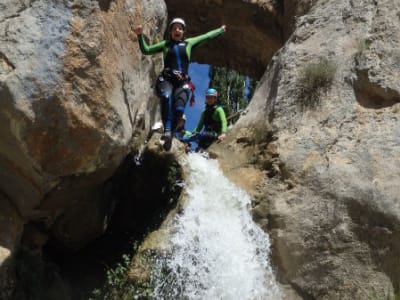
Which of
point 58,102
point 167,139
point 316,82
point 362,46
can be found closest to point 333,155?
point 316,82

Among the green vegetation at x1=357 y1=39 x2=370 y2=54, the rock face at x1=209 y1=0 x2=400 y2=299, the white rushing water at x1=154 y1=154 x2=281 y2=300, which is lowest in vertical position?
the white rushing water at x1=154 y1=154 x2=281 y2=300

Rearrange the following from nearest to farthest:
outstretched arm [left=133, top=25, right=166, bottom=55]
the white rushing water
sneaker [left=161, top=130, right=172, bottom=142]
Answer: the white rushing water, outstretched arm [left=133, top=25, right=166, bottom=55], sneaker [left=161, top=130, right=172, bottom=142]

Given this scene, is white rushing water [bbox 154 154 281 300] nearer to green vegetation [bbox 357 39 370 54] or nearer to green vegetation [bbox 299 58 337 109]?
green vegetation [bbox 299 58 337 109]

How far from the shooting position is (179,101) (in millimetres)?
7352

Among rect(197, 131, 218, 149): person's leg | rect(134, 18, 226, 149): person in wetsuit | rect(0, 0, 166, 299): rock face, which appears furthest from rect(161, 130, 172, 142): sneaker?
rect(197, 131, 218, 149): person's leg

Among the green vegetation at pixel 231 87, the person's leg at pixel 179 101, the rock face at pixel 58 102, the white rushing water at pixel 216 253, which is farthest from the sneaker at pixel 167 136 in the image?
the green vegetation at pixel 231 87

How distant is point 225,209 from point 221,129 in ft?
7.30

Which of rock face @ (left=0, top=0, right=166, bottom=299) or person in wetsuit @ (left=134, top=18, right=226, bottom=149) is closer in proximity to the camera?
rock face @ (left=0, top=0, right=166, bottom=299)

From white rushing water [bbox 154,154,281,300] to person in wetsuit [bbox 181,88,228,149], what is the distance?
63.9 inches

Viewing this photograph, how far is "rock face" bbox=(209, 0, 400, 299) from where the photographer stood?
19.6ft

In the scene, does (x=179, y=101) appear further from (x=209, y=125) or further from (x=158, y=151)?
(x=209, y=125)

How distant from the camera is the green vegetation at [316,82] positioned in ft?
→ 24.3

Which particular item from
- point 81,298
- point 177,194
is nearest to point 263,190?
point 177,194

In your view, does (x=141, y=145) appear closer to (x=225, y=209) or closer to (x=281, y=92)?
(x=225, y=209)
